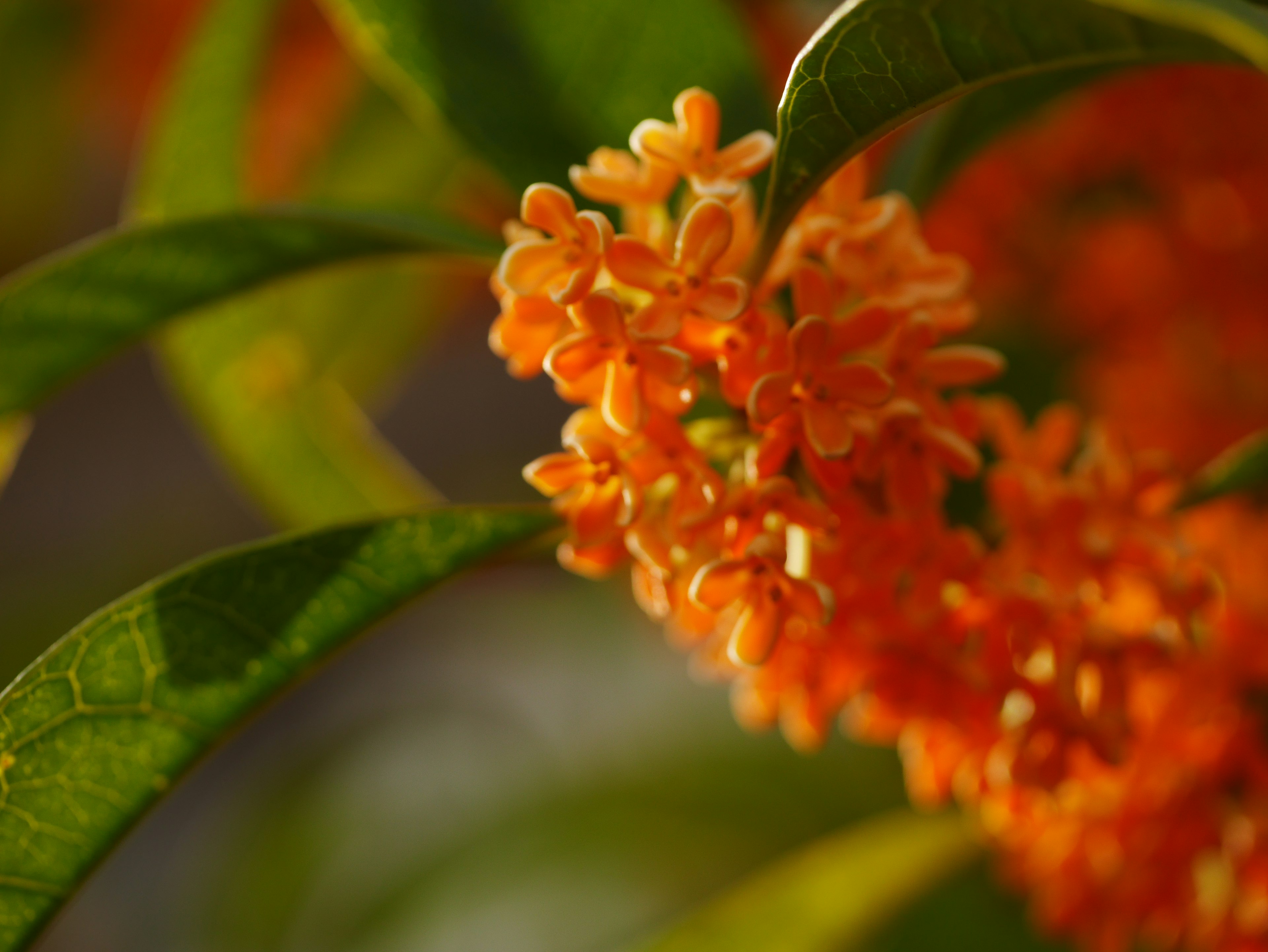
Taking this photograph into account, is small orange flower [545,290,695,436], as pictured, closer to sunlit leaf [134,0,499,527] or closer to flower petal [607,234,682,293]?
flower petal [607,234,682,293]

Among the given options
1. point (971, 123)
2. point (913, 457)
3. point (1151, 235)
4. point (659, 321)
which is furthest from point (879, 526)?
point (1151, 235)

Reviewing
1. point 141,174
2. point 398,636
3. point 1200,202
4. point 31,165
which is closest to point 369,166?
point 141,174

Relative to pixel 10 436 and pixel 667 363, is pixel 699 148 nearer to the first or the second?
pixel 667 363

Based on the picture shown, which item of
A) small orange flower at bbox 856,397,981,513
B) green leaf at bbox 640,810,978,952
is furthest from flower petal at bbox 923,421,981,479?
green leaf at bbox 640,810,978,952

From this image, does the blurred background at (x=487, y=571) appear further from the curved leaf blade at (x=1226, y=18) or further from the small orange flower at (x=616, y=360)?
the curved leaf blade at (x=1226, y=18)

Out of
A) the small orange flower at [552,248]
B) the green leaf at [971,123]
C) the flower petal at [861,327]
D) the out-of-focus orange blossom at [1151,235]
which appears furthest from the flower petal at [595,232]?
the out-of-focus orange blossom at [1151,235]

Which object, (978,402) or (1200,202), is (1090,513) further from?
(1200,202)
